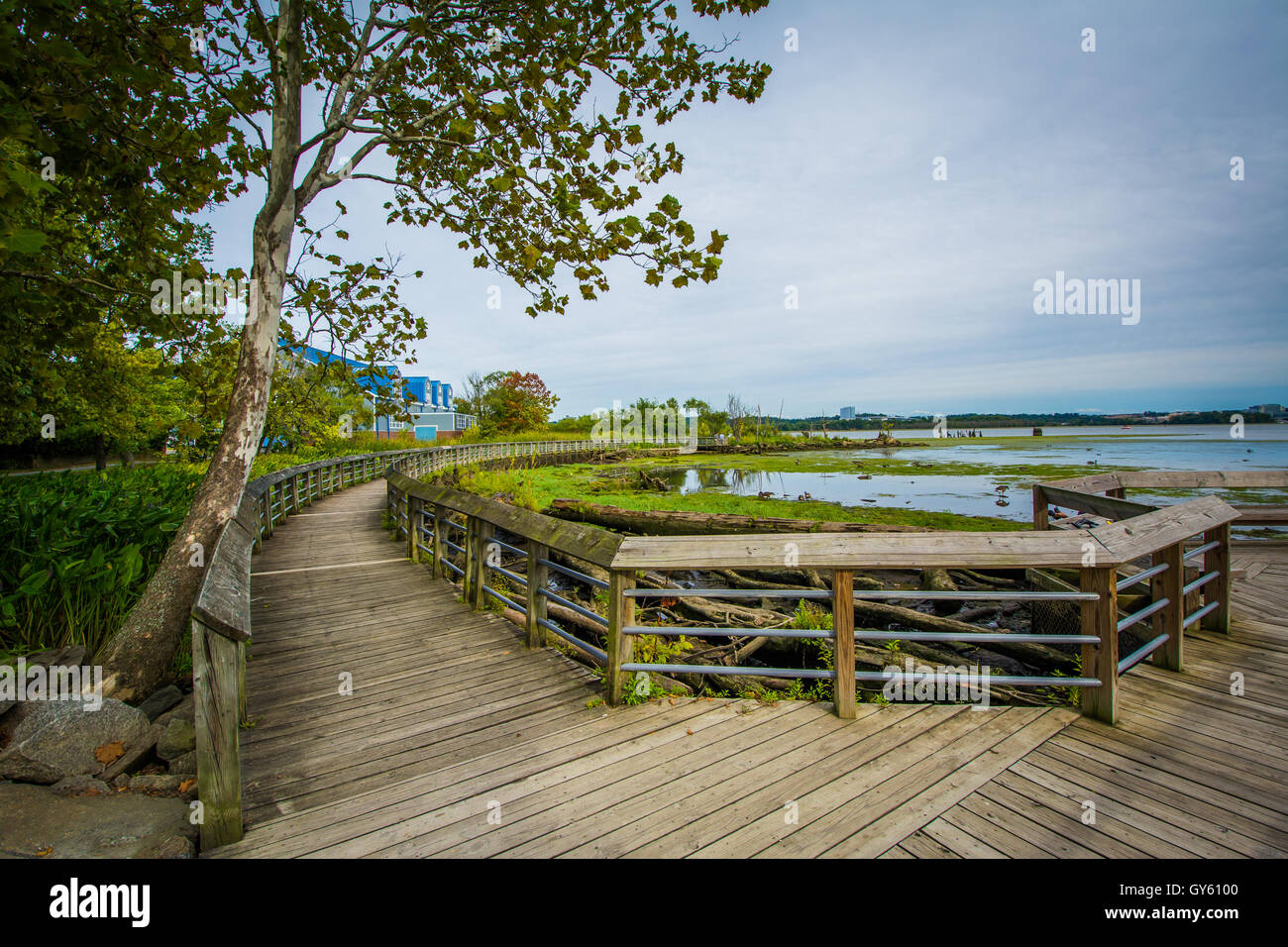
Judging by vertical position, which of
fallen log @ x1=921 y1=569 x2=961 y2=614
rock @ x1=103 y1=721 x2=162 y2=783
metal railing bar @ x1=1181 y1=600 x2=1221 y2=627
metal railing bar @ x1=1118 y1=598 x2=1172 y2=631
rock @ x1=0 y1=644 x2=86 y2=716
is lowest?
fallen log @ x1=921 y1=569 x2=961 y2=614

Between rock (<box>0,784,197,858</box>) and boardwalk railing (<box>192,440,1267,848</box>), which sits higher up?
boardwalk railing (<box>192,440,1267,848</box>)

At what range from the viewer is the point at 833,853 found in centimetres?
219

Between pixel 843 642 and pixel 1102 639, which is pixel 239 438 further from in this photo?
pixel 1102 639

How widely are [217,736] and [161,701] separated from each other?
2.24 meters

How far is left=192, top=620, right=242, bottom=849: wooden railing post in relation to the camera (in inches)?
87.9

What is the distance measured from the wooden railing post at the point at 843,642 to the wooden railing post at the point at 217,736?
2.97m

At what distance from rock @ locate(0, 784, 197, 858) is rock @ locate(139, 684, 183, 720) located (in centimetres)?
94

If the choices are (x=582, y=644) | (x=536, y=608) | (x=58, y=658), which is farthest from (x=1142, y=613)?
(x=58, y=658)

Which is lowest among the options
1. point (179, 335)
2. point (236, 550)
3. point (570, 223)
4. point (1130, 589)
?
Result: point (1130, 589)

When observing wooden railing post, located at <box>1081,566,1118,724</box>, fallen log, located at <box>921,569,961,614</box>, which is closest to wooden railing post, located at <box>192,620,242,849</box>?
wooden railing post, located at <box>1081,566,1118,724</box>

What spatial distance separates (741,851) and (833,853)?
37cm

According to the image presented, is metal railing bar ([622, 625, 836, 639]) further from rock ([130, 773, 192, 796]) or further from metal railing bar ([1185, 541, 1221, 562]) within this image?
metal railing bar ([1185, 541, 1221, 562])
